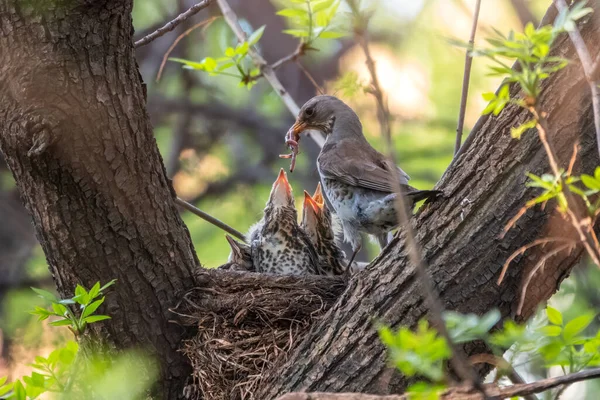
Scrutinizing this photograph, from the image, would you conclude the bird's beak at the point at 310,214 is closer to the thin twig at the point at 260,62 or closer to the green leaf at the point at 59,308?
the thin twig at the point at 260,62

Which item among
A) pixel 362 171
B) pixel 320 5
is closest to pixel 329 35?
pixel 320 5

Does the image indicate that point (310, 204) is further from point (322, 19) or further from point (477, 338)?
point (477, 338)

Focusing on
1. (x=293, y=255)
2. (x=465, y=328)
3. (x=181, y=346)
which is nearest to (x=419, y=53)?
(x=293, y=255)

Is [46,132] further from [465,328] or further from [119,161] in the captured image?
[465,328]

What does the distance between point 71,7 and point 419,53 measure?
16.3 feet

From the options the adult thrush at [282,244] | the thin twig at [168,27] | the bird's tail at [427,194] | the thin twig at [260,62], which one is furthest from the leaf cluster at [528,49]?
the adult thrush at [282,244]

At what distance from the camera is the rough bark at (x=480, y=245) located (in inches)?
111

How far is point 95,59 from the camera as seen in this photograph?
3.06 meters

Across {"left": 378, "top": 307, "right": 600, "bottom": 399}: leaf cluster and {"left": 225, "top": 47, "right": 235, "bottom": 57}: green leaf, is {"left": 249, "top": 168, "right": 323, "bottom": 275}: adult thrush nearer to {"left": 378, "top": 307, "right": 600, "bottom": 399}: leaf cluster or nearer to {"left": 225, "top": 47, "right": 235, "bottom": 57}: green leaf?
{"left": 225, "top": 47, "right": 235, "bottom": 57}: green leaf

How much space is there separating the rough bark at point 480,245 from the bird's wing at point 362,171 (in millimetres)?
1201

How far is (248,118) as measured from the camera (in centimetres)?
812

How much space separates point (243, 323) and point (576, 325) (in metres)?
2.29

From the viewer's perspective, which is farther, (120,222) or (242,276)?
(242,276)

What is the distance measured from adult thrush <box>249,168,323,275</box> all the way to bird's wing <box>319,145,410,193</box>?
55 centimetres
